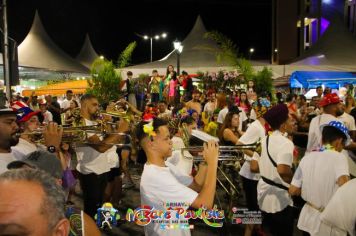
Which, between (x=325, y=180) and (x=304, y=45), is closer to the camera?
(x=325, y=180)

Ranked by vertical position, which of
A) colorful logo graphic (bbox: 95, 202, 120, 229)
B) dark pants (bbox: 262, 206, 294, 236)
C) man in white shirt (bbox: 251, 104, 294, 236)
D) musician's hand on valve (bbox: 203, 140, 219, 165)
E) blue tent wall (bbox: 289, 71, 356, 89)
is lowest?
colorful logo graphic (bbox: 95, 202, 120, 229)

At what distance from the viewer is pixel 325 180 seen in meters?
3.63

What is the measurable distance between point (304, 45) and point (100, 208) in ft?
102

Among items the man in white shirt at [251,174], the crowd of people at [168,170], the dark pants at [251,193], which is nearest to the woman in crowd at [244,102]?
the crowd of people at [168,170]

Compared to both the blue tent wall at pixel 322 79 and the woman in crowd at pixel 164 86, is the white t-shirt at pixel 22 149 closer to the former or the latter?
the woman in crowd at pixel 164 86

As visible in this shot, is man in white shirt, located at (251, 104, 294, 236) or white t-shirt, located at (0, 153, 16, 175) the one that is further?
man in white shirt, located at (251, 104, 294, 236)

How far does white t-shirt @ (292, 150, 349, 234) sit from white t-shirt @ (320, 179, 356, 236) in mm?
665

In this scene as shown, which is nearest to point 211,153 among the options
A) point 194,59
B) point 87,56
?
point 194,59

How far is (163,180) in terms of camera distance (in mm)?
2938

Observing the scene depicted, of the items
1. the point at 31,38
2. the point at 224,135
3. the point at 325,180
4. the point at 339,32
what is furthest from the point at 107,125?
the point at 31,38

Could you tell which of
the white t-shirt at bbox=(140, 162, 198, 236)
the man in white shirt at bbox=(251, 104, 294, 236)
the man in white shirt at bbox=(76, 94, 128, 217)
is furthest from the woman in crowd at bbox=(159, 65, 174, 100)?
the white t-shirt at bbox=(140, 162, 198, 236)

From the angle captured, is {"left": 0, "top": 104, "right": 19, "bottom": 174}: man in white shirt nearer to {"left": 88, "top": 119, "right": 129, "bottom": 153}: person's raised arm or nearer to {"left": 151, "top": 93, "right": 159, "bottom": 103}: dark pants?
{"left": 88, "top": 119, "right": 129, "bottom": 153}: person's raised arm

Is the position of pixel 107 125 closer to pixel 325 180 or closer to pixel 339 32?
pixel 325 180

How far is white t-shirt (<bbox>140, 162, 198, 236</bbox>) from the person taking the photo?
2.85 meters
